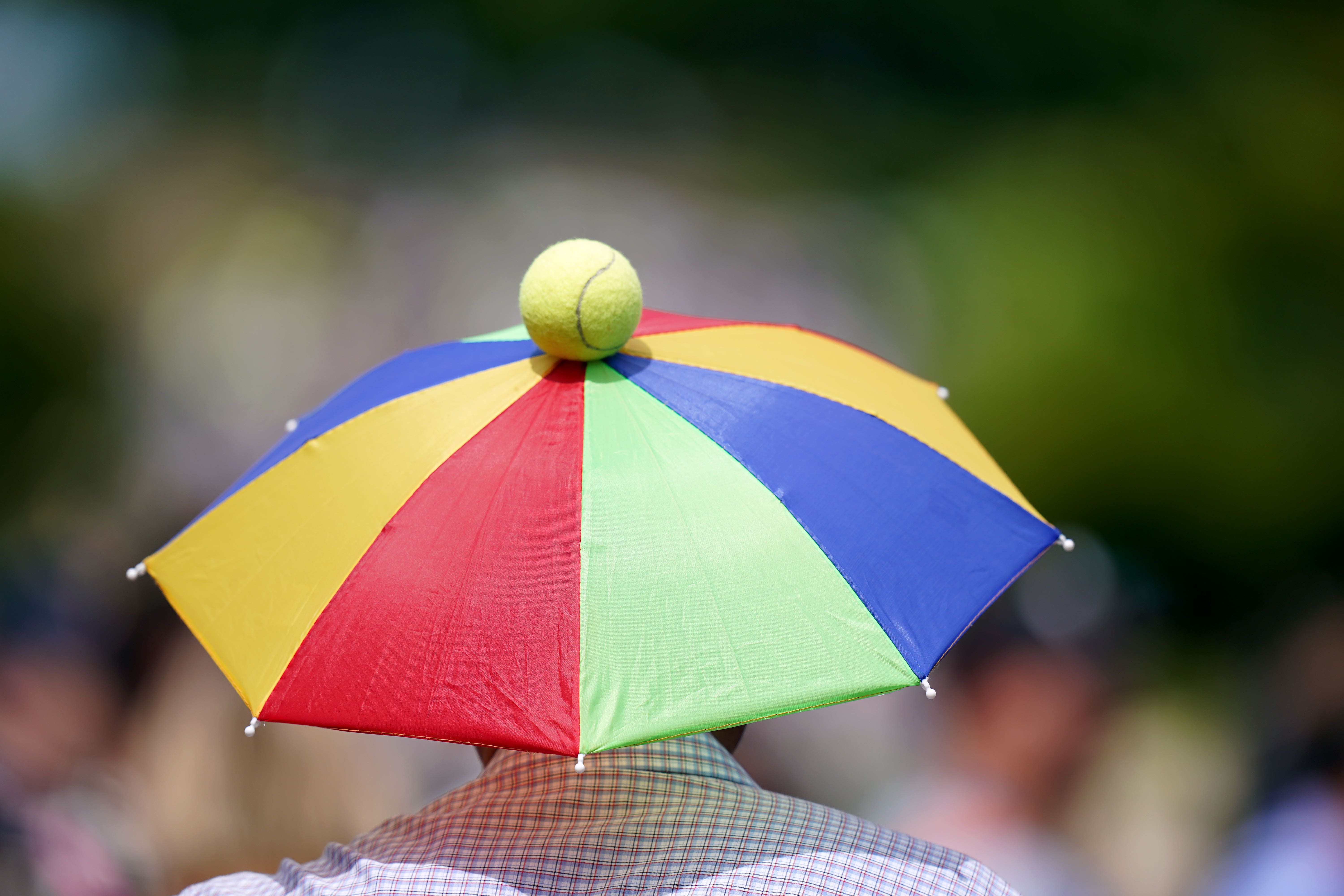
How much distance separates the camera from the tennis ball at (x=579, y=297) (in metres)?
1.39

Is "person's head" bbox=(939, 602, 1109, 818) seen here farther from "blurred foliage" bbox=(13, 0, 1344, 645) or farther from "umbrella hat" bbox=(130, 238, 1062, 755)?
"umbrella hat" bbox=(130, 238, 1062, 755)

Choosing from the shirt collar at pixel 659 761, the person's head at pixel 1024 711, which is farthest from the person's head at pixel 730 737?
the person's head at pixel 1024 711

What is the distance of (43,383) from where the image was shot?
117 inches

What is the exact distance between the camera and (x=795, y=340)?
5.95 ft

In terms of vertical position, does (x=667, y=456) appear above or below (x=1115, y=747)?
above

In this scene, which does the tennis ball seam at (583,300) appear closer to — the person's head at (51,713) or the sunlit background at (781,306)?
the sunlit background at (781,306)

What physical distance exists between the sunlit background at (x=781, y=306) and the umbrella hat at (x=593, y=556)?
1.45 m

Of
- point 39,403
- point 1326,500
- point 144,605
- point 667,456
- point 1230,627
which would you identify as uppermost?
point 39,403

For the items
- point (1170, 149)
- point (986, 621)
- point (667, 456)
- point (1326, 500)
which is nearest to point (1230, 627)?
point (1326, 500)

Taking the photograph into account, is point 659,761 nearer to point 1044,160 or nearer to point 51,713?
point 1044,160

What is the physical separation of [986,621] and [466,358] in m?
1.84

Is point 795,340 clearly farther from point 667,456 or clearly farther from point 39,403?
point 39,403

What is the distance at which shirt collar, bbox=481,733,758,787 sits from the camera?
1.35 metres

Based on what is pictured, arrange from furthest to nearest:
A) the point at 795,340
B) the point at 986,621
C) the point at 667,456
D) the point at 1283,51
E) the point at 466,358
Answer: the point at 986,621
the point at 1283,51
the point at 795,340
the point at 466,358
the point at 667,456
